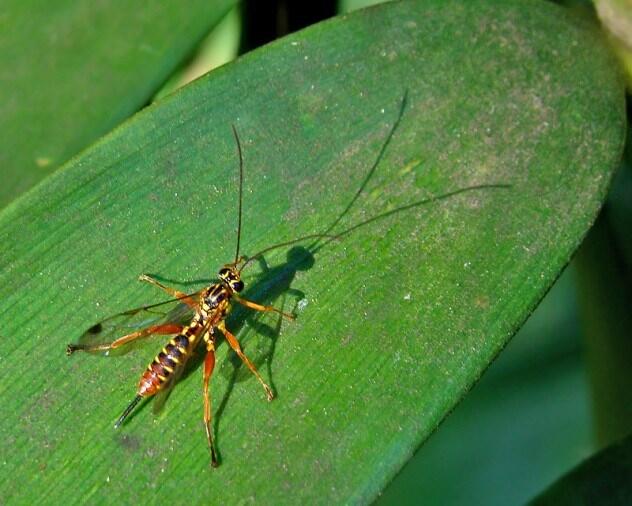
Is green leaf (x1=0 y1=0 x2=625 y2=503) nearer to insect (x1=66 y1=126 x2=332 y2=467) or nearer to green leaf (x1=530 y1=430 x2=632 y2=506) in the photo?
insect (x1=66 y1=126 x2=332 y2=467)

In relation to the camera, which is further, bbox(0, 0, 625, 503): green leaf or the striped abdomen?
the striped abdomen

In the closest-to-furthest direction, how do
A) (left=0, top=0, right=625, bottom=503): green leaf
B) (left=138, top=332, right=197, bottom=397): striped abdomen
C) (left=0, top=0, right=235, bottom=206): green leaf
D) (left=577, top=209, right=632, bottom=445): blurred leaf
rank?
1. (left=0, top=0, right=625, bottom=503): green leaf
2. (left=138, top=332, right=197, bottom=397): striped abdomen
3. (left=0, top=0, right=235, bottom=206): green leaf
4. (left=577, top=209, right=632, bottom=445): blurred leaf

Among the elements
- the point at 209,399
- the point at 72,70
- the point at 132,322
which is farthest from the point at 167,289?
the point at 72,70

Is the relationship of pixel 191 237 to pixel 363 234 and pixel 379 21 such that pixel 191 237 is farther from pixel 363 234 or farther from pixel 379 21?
pixel 379 21

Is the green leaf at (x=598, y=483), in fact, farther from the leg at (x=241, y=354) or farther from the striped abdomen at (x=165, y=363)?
the striped abdomen at (x=165, y=363)

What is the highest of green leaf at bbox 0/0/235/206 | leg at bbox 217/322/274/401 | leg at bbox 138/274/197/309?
green leaf at bbox 0/0/235/206

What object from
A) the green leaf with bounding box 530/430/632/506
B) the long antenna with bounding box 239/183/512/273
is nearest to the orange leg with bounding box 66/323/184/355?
the long antenna with bounding box 239/183/512/273

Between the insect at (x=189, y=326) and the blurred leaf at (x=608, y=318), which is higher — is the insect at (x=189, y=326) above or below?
above

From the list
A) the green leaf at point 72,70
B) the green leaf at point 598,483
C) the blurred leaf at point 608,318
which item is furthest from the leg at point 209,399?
the blurred leaf at point 608,318

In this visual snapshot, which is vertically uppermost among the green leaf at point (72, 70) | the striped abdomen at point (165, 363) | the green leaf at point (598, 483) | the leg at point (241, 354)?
the green leaf at point (72, 70)

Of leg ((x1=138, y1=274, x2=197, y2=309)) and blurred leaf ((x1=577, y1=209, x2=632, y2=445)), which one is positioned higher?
leg ((x1=138, y1=274, x2=197, y2=309))
